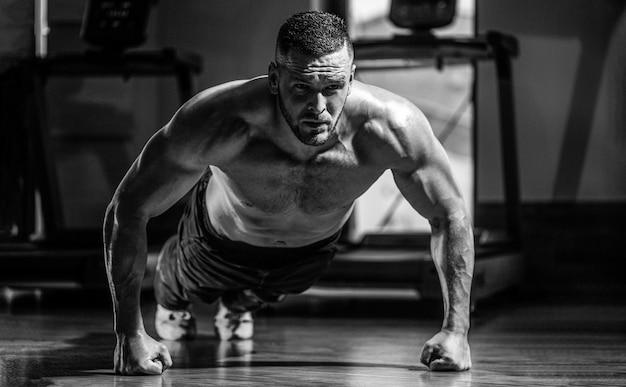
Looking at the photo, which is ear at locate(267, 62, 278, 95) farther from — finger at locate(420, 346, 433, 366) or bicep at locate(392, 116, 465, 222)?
finger at locate(420, 346, 433, 366)

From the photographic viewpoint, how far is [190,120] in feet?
6.04

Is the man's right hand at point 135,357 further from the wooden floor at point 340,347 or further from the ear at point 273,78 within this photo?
the ear at point 273,78

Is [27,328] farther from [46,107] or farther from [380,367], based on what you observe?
[46,107]

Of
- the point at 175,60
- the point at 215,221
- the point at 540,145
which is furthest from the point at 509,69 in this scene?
the point at 215,221

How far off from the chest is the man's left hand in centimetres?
34

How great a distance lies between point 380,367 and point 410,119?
53cm

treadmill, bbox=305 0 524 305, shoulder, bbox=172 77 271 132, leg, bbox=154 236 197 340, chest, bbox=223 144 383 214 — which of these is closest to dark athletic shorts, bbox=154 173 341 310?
leg, bbox=154 236 197 340

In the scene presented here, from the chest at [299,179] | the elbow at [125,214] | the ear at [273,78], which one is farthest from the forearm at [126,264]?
the ear at [273,78]

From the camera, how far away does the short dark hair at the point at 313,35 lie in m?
1.71

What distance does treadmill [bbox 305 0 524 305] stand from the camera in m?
3.22

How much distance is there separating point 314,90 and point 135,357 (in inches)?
24.8

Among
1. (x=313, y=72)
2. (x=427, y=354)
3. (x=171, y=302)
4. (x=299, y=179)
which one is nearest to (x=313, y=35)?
(x=313, y=72)

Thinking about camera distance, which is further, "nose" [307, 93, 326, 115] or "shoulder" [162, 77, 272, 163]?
"shoulder" [162, 77, 272, 163]

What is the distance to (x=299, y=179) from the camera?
1958 mm
